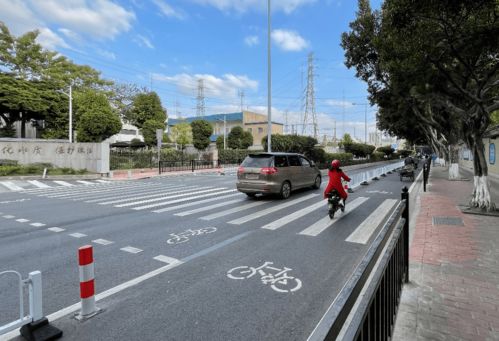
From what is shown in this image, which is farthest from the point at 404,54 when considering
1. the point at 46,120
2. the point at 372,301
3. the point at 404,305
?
the point at 46,120

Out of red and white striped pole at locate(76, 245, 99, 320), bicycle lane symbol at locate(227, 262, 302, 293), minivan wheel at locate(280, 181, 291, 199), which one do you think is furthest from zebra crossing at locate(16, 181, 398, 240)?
red and white striped pole at locate(76, 245, 99, 320)

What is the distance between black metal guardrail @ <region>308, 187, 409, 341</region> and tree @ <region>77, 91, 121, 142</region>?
90.6ft

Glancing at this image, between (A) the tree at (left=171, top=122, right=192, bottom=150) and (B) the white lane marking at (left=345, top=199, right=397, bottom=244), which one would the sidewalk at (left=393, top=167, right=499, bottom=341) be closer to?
(B) the white lane marking at (left=345, top=199, right=397, bottom=244)

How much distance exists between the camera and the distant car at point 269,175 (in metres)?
11.7

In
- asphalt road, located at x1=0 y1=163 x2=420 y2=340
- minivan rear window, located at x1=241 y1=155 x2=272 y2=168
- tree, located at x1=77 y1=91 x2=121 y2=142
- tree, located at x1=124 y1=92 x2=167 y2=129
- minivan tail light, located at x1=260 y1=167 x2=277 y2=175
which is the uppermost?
tree, located at x1=124 y1=92 x2=167 y2=129

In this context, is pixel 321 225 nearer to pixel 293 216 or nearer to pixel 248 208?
pixel 293 216

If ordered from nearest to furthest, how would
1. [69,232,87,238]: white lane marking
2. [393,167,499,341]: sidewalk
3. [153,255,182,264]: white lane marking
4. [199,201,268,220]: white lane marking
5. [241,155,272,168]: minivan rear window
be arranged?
1. [393,167,499,341]: sidewalk
2. [153,255,182,264]: white lane marking
3. [69,232,87,238]: white lane marking
4. [199,201,268,220]: white lane marking
5. [241,155,272,168]: minivan rear window

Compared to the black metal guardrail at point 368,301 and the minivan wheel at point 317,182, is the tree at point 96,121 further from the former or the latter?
the black metal guardrail at point 368,301

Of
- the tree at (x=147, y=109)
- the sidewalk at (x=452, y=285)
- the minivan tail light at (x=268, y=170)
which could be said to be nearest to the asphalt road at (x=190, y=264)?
the sidewalk at (x=452, y=285)

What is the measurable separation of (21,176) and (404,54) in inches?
906

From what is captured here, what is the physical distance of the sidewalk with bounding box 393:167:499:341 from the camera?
316cm

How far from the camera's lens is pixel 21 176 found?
21.0 metres

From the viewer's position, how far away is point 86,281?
11.3ft

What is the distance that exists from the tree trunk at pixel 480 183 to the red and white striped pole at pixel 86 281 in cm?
1005
